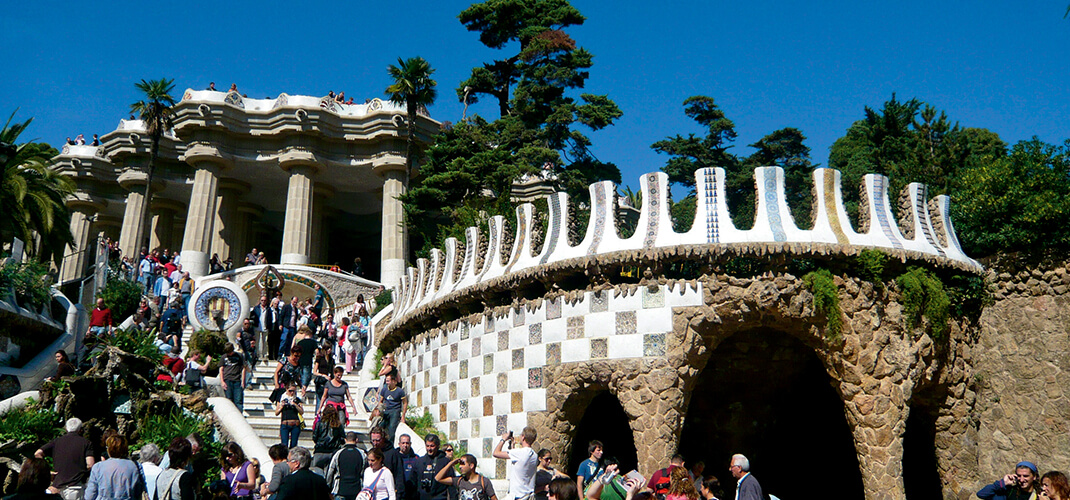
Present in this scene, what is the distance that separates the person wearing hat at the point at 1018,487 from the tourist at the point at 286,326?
44.2 ft

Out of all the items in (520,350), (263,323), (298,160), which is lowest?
(520,350)

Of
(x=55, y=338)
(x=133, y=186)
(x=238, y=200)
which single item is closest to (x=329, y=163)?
(x=238, y=200)

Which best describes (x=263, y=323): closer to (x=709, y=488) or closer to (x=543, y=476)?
(x=543, y=476)

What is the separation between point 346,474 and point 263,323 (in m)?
11.4

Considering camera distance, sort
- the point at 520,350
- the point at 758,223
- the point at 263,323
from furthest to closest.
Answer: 1. the point at 263,323
2. the point at 520,350
3. the point at 758,223

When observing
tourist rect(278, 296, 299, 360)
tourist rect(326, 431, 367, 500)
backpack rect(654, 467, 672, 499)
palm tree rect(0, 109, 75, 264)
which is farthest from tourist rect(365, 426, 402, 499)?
palm tree rect(0, 109, 75, 264)

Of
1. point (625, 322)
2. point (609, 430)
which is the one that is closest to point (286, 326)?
point (609, 430)

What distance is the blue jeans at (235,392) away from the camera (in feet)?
45.9

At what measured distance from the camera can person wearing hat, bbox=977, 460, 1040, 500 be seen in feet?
27.0

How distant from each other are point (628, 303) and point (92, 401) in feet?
27.1

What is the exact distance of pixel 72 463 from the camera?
8969 mm

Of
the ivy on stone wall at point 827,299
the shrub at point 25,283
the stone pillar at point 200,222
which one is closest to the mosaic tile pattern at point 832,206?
the ivy on stone wall at point 827,299

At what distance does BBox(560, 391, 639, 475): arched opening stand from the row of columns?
58.6 ft

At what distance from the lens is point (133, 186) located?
4053cm
